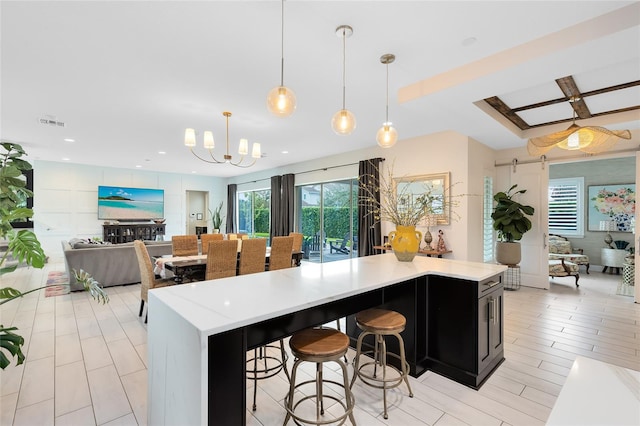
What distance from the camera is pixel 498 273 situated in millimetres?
2555

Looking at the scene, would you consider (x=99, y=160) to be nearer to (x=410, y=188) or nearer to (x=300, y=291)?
(x=410, y=188)

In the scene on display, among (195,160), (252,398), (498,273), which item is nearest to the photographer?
(252,398)

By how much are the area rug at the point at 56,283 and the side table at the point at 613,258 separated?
1037 centimetres

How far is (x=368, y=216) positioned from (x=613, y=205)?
5902 millimetres

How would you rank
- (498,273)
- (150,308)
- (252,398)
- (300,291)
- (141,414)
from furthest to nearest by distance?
1. (498,273)
2. (252,398)
3. (141,414)
4. (300,291)
5. (150,308)

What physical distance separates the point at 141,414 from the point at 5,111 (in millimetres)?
4540

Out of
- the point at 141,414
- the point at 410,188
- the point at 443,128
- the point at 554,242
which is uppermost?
the point at 443,128

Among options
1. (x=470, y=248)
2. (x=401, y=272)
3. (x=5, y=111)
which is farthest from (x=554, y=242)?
(x=5, y=111)

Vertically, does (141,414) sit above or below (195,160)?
below

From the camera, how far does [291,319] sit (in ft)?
5.45

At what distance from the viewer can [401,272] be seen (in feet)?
7.86

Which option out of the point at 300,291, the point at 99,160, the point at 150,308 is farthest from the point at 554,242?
the point at 99,160

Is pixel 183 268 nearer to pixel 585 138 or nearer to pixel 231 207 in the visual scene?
pixel 585 138

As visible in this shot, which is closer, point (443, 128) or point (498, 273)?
point (498, 273)
